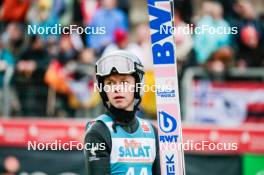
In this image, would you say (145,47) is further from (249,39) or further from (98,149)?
(98,149)

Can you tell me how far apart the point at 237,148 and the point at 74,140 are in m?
1.85

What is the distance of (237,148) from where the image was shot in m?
9.30

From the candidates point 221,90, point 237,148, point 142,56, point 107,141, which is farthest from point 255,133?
point 107,141

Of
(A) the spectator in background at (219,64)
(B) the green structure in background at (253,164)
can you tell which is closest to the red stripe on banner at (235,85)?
(A) the spectator in background at (219,64)

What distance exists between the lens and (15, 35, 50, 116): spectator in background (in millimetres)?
11047

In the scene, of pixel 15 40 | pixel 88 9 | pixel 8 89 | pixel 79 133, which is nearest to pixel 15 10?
pixel 15 40

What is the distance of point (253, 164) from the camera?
934 centimetres

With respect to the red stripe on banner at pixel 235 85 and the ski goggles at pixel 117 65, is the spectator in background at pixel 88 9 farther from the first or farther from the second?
the ski goggles at pixel 117 65

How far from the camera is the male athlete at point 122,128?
538 centimetres

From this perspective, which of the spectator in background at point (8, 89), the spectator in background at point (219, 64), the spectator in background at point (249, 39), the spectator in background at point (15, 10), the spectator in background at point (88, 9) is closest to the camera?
the spectator in background at point (219, 64)

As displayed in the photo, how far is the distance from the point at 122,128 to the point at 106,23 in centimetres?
579

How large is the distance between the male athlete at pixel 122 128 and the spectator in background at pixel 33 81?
5515mm

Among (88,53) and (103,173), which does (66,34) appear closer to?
(88,53)

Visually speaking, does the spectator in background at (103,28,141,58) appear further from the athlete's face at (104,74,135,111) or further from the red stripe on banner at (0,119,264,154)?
the athlete's face at (104,74,135,111)
